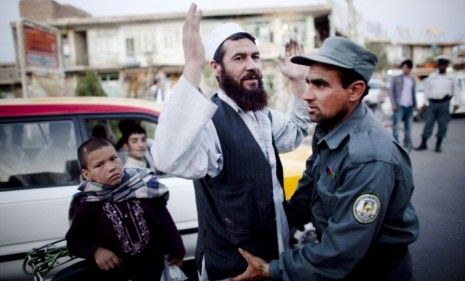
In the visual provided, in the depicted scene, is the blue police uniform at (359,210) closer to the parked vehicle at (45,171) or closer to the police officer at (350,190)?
the police officer at (350,190)

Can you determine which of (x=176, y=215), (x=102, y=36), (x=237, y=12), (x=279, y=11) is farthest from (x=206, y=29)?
(x=176, y=215)

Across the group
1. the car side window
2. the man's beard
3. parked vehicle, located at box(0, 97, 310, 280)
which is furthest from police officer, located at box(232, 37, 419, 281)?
the car side window

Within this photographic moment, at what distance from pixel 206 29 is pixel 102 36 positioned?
7996 millimetres

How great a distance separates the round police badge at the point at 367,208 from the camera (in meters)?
1.27

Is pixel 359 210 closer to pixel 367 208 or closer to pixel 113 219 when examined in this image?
pixel 367 208

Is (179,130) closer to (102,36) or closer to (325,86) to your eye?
(325,86)

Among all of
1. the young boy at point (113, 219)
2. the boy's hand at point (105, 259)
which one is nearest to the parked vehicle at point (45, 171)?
the young boy at point (113, 219)

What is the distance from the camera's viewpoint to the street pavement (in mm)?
3147

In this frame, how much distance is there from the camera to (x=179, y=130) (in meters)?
1.34

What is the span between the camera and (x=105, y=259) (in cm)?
204

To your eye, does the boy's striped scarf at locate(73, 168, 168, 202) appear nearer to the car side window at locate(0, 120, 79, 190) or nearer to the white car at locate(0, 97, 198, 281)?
the white car at locate(0, 97, 198, 281)

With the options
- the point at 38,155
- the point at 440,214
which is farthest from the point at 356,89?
the point at 440,214

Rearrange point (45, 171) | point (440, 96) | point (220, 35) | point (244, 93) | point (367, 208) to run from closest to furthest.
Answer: point (367, 208) → point (244, 93) → point (220, 35) → point (45, 171) → point (440, 96)

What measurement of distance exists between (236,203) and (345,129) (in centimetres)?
59
